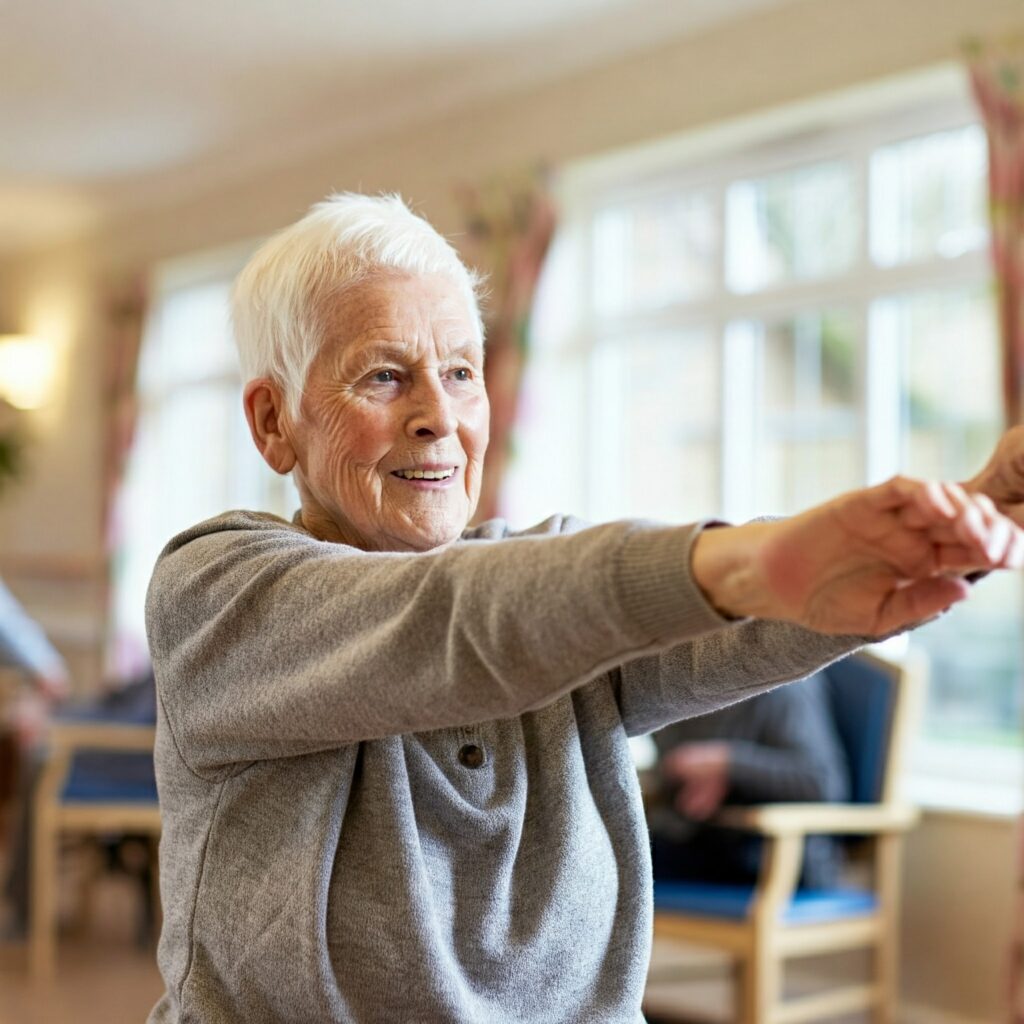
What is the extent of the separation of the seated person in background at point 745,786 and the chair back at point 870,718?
0.20 ft

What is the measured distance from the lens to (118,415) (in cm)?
782

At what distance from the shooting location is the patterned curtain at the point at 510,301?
526cm

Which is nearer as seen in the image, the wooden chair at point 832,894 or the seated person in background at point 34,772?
the wooden chair at point 832,894

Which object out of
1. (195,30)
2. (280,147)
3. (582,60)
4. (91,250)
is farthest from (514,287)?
(91,250)

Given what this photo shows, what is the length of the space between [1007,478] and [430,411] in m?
0.48

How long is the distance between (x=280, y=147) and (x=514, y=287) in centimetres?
193

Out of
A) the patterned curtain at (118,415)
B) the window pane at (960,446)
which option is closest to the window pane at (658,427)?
the window pane at (960,446)

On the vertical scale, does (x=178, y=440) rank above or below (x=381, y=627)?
above

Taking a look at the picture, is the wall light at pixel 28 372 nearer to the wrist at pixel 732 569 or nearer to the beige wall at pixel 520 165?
the beige wall at pixel 520 165

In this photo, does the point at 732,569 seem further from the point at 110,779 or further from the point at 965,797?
the point at 110,779

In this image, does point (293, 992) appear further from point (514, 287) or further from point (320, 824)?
point (514, 287)

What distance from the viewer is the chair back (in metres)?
3.76

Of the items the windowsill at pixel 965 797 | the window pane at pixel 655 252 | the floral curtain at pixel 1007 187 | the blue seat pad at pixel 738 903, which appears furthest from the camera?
the window pane at pixel 655 252

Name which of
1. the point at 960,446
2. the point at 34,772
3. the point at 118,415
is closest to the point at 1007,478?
the point at 960,446
